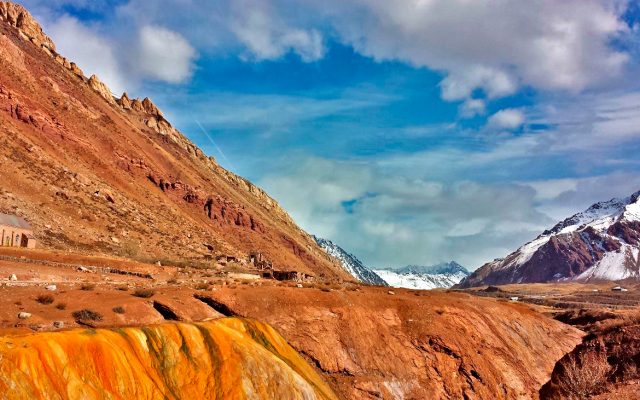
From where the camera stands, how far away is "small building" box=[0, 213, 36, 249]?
53.4 m

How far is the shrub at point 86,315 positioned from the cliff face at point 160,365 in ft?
11.7

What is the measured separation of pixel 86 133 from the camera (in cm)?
9781

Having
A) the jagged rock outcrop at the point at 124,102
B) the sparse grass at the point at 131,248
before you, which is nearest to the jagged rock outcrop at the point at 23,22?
the jagged rock outcrop at the point at 124,102

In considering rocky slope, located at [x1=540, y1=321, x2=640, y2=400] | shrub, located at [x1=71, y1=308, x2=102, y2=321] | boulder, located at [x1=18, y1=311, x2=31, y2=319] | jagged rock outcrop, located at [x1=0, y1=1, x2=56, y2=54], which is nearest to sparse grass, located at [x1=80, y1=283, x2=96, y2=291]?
Result: shrub, located at [x1=71, y1=308, x2=102, y2=321]

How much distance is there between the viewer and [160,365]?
2338 cm

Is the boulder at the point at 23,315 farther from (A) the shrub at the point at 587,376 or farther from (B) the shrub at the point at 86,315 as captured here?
(A) the shrub at the point at 587,376

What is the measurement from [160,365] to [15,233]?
1563 inches

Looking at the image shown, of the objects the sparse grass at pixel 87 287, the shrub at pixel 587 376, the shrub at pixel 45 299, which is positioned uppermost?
the sparse grass at pixel 87 287

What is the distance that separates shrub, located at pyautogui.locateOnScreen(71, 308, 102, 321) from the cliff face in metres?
3.57

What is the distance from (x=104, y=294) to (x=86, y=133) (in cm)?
7572

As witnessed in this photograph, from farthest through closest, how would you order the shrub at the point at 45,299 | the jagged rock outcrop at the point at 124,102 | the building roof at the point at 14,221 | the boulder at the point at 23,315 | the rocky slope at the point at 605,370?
the jagged rock outcrop at the point at 124,102
the building roof at the point at 14,221
the shrub at the point at 45,299
the boulder at the point at 23,315
the rocky slope at the point at 605,370

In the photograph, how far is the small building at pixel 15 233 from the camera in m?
53.4

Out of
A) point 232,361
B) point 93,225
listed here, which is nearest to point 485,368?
point 232,361

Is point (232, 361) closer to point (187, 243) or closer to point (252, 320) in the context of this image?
point (252, 320)
